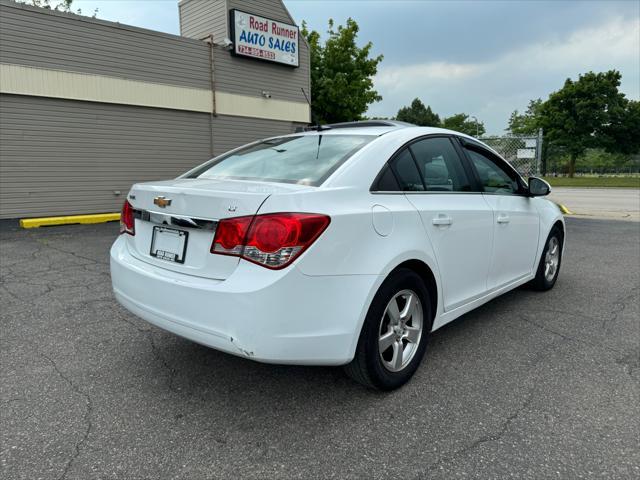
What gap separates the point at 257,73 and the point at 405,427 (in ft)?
45.2

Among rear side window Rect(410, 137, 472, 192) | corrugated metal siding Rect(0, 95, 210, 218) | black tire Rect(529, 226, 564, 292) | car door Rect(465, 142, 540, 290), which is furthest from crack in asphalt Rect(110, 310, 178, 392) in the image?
corrugated metal siding Rect(0, 95, 210, 218)

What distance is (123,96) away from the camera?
11.7 m

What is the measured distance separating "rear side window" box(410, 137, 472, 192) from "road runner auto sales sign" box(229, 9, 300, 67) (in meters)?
11.8

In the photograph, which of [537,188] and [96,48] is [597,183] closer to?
[96,48]

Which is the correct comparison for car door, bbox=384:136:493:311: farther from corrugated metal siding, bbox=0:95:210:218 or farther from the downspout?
the downspout

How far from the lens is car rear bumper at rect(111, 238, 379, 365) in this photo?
2154mm

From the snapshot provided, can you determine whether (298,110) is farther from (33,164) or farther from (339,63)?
(339,63)

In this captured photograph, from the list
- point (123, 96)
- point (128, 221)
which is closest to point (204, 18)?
point (123, 96)

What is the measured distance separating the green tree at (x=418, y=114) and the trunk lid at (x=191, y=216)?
247ft

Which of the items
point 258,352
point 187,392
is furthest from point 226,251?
point 187,392

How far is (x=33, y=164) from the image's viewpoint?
1055 centimetres

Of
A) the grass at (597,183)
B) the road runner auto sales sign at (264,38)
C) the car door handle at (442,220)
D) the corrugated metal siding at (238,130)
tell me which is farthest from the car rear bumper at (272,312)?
the grass at (597,183)

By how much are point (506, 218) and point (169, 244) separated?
2.70 meters

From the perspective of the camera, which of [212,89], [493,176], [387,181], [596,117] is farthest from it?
[596,117]
